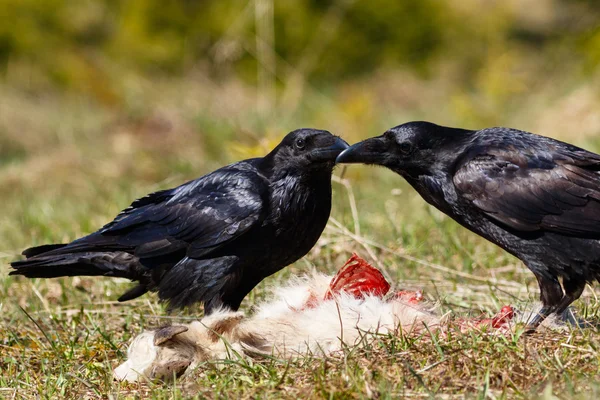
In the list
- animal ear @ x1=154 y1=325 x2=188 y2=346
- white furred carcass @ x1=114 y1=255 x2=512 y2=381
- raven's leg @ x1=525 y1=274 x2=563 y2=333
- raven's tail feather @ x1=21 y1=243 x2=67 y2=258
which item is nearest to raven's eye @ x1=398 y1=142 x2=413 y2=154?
white furred carcass @ x1=114 y1=255 x2=512 y2=381

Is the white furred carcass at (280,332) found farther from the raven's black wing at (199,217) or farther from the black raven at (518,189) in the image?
the raven's black wing at (199,217)

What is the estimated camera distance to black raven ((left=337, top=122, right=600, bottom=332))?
342 cm

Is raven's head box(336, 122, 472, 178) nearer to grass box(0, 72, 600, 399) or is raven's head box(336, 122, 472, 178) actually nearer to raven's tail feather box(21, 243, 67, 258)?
grass box(0, 72, 600, 399)

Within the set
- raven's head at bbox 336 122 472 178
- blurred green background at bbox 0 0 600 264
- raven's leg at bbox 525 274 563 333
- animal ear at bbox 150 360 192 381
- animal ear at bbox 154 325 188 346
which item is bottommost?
animal ear at bbox 150 360 192 381

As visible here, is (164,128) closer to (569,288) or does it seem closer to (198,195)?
(198,195)

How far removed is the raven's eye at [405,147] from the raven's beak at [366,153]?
0.07 meters

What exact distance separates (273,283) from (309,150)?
895 mm

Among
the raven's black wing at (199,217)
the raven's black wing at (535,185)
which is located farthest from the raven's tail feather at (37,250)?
the raven's black wing at (535,185)

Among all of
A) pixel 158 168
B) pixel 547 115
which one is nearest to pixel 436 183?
pixel 158 168

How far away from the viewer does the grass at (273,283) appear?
2.85 meters

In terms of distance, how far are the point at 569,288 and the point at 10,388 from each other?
2.30m

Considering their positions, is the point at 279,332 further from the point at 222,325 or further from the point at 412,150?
the point at 412,150

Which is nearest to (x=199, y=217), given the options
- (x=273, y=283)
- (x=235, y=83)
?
(x=273, y=283)

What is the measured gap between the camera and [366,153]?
12.3 ft
